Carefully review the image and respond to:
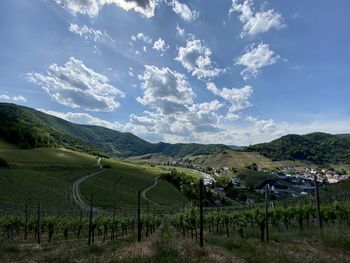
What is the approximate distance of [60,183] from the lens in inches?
3688

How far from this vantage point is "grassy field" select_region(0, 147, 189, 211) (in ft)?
232

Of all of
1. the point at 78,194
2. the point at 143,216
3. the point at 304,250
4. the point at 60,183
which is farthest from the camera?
the point at 60,183

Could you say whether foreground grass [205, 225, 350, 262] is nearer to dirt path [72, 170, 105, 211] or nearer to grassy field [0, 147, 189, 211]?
grassy field [0, 147, 189, 211]

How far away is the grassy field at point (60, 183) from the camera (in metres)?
70.8

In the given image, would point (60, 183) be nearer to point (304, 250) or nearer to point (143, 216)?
point (143, 216)

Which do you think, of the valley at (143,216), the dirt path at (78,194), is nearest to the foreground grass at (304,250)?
the valley at (143,216)

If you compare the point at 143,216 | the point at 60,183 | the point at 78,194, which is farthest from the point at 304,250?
the point at 60,183

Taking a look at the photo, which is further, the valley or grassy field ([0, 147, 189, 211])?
grassy field ([0, 147, 189, 211])

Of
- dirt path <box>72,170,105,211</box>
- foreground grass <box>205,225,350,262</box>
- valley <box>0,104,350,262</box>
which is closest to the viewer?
foreground grass <box>205,225,350,262</box>

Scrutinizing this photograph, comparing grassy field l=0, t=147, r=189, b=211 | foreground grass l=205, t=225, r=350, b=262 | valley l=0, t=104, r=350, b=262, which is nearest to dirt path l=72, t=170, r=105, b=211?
valley l=0, t=104, r=350, b=262

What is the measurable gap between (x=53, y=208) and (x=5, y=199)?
10.1 m

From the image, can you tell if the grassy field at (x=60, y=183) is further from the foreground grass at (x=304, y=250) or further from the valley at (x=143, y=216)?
the foreground grass at (x=304, y=250)

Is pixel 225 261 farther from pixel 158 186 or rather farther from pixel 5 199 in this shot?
pixel 158 186

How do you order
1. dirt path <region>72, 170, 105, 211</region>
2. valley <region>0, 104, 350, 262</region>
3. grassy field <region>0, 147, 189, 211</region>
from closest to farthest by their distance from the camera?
1. valley <region>0, 104, 350, 262</region>
2. grassy field <region>0, 147, 189, 211</region>
3. dirt path <region>72, 170, 105, 211</region>
